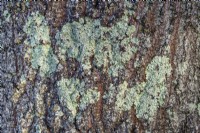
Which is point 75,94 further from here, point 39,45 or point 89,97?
point 39,45

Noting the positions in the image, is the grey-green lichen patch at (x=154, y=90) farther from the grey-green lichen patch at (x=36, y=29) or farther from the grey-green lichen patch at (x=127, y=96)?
the grey-green lichen patch at (x=36, y=29)

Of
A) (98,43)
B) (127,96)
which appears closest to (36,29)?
(98,43)

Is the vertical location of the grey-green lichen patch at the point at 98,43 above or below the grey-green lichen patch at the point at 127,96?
above

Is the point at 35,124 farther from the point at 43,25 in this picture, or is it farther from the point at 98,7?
the point at 98,7

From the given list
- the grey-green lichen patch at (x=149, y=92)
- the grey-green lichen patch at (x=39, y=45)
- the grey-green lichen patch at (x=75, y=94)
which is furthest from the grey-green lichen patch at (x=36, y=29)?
the grey-green lichen patch at (x=149, y=92)

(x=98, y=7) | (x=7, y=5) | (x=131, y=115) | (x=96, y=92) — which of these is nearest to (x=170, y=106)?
(x=131, y=115)

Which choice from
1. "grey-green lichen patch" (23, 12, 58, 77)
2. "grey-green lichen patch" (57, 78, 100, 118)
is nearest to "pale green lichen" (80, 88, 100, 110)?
"grey-green lichen patch" (57, 78, 100, 118)

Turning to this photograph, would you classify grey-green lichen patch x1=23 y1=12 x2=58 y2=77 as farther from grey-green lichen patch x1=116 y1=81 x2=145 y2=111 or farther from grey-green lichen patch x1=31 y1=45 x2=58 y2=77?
grey-green lichen patch x1=116 y1=81 x2=145 y2=111
